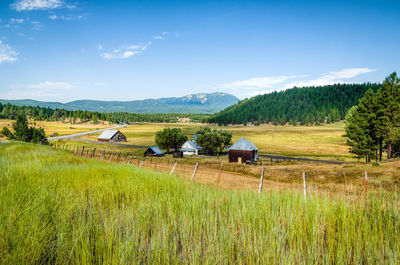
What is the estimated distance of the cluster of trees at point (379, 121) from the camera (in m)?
35.8

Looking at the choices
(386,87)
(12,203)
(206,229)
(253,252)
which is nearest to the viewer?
(253,252)

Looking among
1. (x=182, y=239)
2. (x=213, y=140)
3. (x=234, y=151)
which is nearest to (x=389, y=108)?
(x=234, y=151)

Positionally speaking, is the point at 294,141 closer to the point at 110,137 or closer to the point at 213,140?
the point at 213,140

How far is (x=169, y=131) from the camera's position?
74.9 m

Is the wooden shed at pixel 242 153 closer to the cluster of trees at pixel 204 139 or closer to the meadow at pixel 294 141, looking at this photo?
the cluster of trees at pixel 204 139

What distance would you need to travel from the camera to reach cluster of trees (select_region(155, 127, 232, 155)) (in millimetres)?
71312

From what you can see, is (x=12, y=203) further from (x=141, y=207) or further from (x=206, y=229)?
(x=206, y=229)

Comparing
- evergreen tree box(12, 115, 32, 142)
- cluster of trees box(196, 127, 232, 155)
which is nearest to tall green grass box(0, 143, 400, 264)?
evergreen tree box(12, 115, 32, 142)

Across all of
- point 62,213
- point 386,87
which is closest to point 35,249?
point 62,213

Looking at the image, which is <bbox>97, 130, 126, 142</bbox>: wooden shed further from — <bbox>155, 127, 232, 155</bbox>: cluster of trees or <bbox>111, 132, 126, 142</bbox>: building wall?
<bbox>155, 127, 232, 155</bbox>: cluster of trees

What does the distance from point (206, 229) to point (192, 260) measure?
891 mm

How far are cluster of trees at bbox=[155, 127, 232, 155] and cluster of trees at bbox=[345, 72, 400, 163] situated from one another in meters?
37.8

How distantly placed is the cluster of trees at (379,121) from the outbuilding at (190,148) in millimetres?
44620

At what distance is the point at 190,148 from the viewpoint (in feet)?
242
